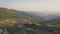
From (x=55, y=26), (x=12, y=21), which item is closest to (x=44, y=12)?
(x=55, y=26)

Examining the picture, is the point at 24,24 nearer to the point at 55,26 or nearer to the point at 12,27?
the point at 12,27

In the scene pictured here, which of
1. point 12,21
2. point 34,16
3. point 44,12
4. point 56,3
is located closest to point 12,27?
point 12,21

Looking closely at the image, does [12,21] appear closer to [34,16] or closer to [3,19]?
[3,19]

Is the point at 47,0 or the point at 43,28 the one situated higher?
the point at 47,0

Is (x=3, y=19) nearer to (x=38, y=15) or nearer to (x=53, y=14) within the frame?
(x=38, y=15)

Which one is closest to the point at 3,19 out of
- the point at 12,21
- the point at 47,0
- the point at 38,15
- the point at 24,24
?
the point at 12,21

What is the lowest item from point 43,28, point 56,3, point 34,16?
point 43,28

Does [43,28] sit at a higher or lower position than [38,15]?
lower
